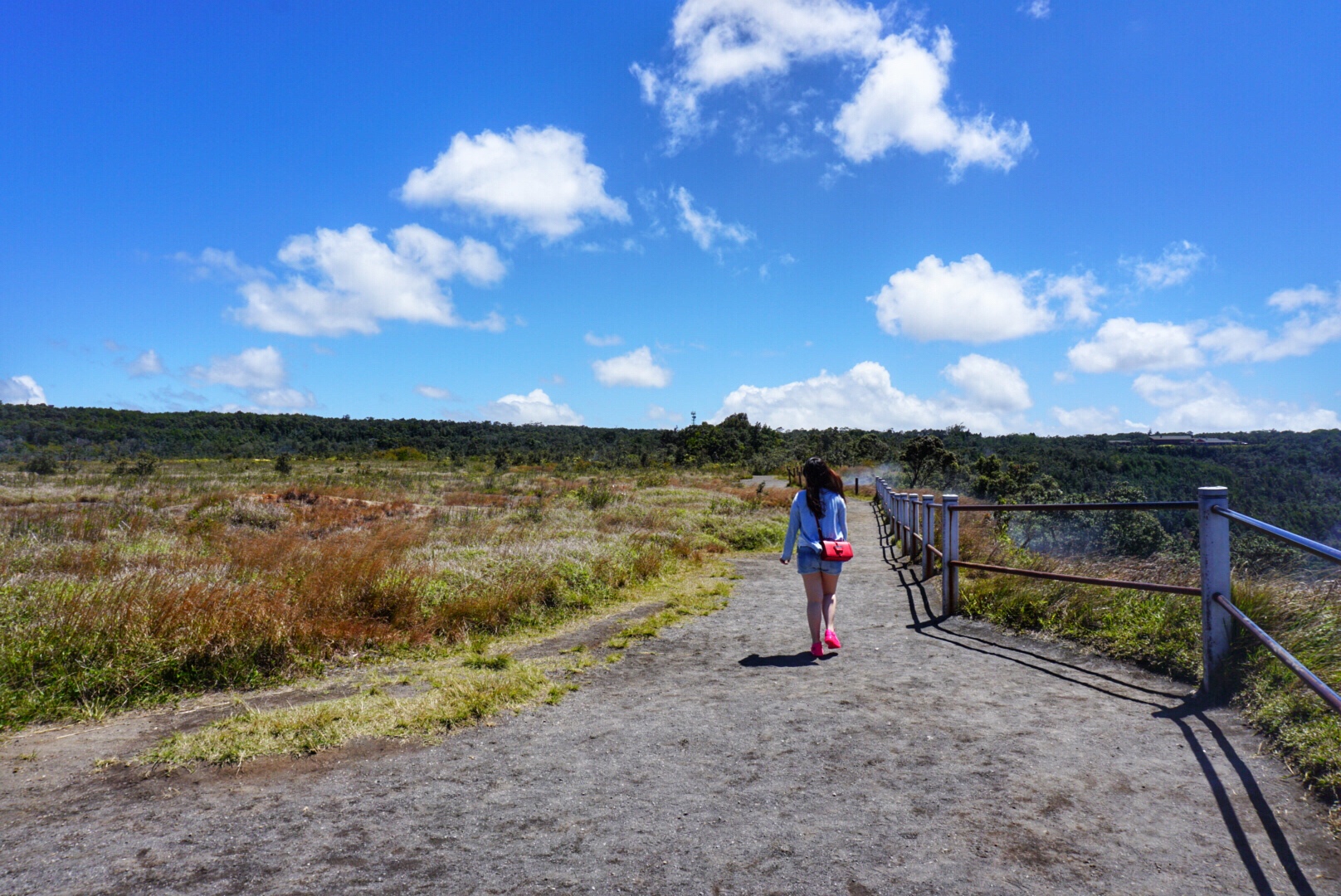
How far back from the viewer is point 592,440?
119m

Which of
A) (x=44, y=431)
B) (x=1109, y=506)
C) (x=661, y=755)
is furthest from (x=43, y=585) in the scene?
(x=44, y=431)

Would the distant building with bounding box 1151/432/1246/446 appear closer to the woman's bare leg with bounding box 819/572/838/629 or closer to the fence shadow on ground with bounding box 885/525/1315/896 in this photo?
the fence shadow on ground with bounding box 885/525/1315/896

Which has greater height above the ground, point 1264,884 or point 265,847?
point 1264,884

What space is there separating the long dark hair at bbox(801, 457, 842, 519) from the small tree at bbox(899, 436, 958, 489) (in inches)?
1653

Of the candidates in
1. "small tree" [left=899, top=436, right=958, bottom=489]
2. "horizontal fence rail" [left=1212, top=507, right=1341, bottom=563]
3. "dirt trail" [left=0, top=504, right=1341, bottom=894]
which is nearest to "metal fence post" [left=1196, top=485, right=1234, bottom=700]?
"horizontal fence rail" [left=1212, top=507, right=1341, bottom=563]

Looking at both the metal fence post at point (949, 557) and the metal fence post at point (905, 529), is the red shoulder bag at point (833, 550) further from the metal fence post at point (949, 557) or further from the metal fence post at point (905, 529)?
the metal fence post at point (905, 529)

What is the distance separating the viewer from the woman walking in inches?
242

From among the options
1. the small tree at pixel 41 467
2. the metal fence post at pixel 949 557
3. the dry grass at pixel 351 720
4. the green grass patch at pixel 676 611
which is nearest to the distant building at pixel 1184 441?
the metal fence post at pixel 949 557

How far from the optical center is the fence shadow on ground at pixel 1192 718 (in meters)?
2.67

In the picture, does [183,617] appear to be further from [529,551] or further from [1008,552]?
[1008,552]

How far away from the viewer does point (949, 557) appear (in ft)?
26.1

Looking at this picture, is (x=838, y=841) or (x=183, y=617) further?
(x=183, y=617)

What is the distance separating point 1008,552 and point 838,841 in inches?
330

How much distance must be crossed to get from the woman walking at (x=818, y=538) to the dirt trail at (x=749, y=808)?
1151 mm
